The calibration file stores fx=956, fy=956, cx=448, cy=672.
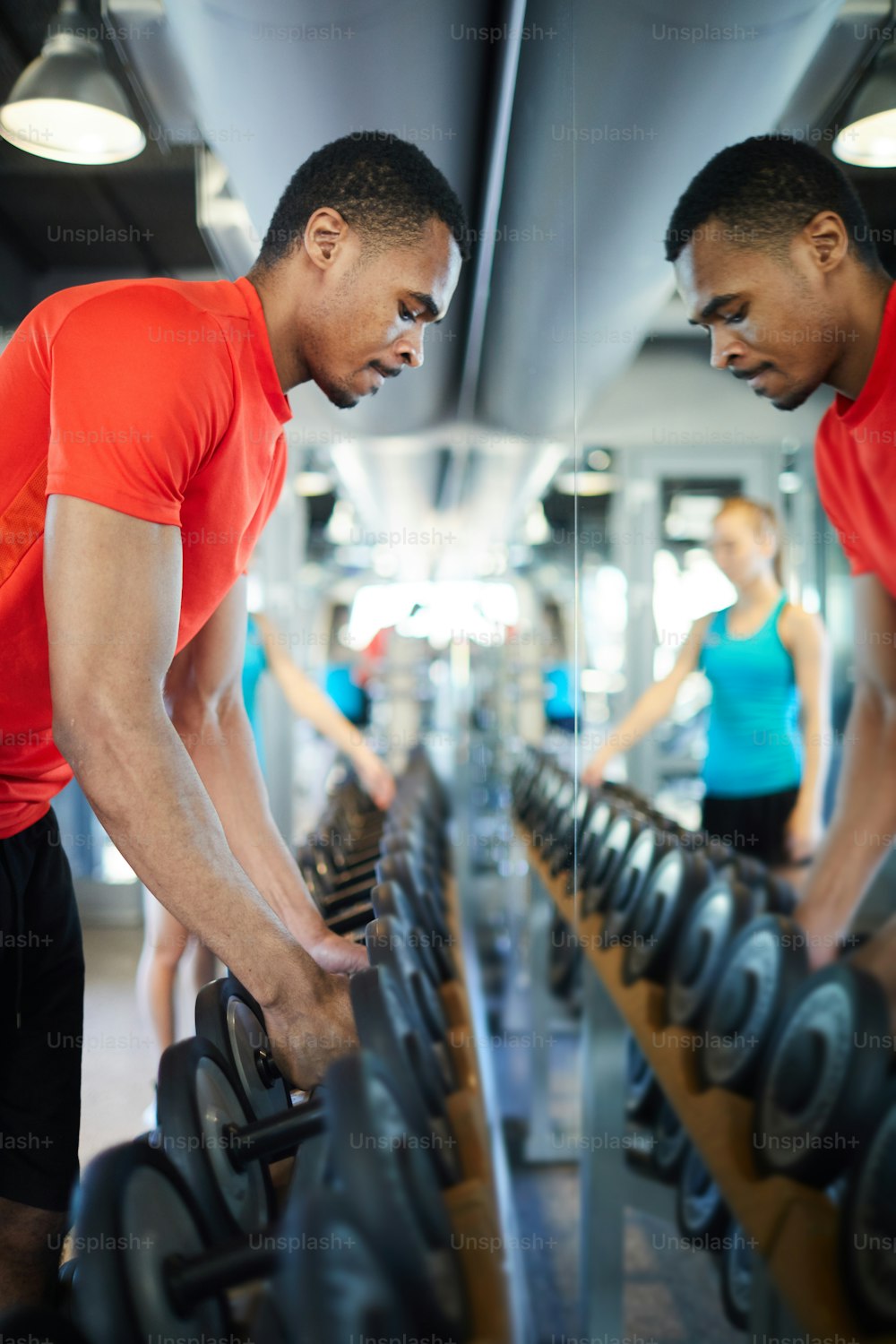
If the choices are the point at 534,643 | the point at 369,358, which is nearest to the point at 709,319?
the point at 369,358

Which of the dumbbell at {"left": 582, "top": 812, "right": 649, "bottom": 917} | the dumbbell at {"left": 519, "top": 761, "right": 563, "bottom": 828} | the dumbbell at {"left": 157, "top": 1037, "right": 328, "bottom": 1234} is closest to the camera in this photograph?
the dumbbell at {"left": 157, "top": 1037, "right": 328, "bottom": 1234}

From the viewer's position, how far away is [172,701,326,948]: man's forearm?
0.96 meters

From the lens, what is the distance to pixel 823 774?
1.06 meters

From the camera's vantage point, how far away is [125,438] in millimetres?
752

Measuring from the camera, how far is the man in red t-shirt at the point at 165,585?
2.40 ft

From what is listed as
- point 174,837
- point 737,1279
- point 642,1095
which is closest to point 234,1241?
point 174,837

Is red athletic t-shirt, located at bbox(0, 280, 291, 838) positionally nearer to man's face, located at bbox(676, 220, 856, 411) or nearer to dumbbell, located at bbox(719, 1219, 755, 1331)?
man's face, located at bbox(676, 220, 856, 411)

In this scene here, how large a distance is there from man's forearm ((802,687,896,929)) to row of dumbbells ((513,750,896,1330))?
6 centimetres

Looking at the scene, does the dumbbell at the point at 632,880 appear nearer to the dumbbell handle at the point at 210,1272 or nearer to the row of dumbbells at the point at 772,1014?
the row of dumbbells at the point at 772,1014

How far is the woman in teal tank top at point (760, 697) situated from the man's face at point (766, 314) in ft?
0.66

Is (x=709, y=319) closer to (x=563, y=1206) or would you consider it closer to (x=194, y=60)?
(x=194, y=60)

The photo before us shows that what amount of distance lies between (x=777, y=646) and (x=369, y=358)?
597 mm

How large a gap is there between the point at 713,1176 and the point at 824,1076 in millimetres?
203

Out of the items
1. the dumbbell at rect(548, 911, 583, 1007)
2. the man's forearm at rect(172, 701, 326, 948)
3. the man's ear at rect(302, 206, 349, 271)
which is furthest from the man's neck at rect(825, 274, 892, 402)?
the dumbbell at rect(548, 911, 583, 1007)
